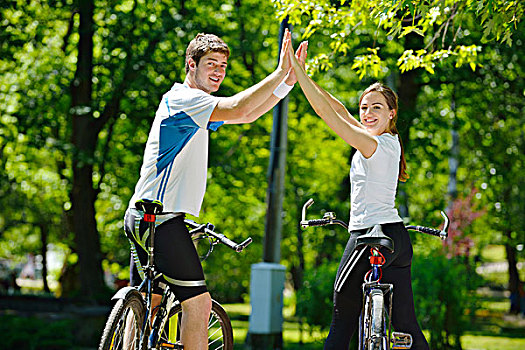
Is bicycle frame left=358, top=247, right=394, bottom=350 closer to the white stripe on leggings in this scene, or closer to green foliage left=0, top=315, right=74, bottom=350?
the white stripe on leggings

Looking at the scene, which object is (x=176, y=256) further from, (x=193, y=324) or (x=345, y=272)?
(x=345, y=272)

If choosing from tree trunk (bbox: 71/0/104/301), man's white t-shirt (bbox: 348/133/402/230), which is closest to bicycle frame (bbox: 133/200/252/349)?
man's white t-shirt (bbox: 348/133/402/230)

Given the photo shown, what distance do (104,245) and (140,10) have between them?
12159 millimetres

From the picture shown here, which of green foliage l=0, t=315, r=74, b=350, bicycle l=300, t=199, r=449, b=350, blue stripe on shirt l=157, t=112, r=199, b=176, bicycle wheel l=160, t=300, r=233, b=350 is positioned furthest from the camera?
green foliage l=0, t=315, r=74, b=350

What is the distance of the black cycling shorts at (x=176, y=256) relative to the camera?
12.9 feet

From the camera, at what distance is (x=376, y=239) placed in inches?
166

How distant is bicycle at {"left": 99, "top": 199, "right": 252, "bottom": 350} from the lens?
3.70 meters

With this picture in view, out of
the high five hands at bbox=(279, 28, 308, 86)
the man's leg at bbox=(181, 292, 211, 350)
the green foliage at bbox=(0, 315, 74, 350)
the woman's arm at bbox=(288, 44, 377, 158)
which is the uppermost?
the high five hands at bbox=(279, 28, 308, 86)

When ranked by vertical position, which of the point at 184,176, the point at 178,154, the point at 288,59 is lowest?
the point at 184,176

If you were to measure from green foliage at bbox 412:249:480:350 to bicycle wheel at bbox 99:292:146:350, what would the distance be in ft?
20.6

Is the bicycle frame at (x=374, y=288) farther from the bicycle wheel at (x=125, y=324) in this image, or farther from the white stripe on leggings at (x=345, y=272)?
the bicycle wheel at (x=125, y=324)

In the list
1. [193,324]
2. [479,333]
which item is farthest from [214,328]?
[479,333]

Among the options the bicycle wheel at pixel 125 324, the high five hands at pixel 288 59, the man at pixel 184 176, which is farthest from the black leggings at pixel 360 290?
the bicycle wheel at pixel 125 324

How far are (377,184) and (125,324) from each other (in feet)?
5.33
